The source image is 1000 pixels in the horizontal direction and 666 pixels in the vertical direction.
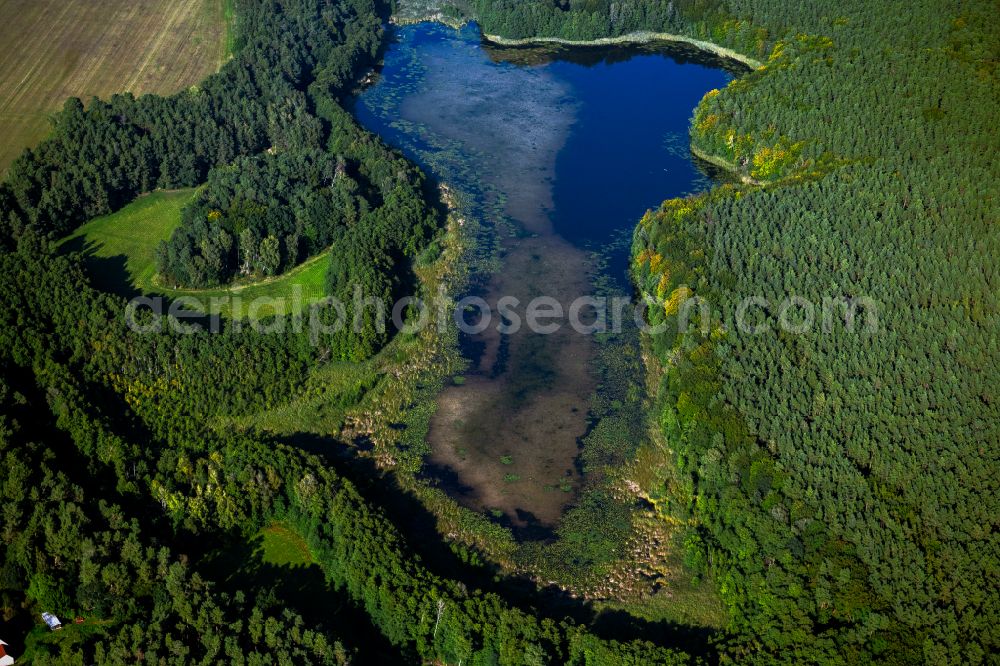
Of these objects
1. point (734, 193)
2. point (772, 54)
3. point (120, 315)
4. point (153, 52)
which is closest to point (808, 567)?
point (734, 193)

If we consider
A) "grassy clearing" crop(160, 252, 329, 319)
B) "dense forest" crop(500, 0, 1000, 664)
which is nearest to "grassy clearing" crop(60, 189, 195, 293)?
"grassy clearing" crop(160, 252, 329, 319)

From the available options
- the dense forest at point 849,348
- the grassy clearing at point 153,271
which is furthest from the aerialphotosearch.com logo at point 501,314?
the dense forest at point 849,348

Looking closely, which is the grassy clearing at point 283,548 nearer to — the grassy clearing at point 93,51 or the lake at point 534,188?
the lake at point 534,188

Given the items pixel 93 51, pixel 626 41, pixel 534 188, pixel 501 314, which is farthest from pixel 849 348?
pixel 93 51

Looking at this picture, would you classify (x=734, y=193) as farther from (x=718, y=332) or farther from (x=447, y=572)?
(x=447, y=572)

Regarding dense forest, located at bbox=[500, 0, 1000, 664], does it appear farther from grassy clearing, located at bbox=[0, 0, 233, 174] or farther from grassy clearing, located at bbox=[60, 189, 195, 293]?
grassy clearing, located at bbox=[0, 0, 233, 174]
